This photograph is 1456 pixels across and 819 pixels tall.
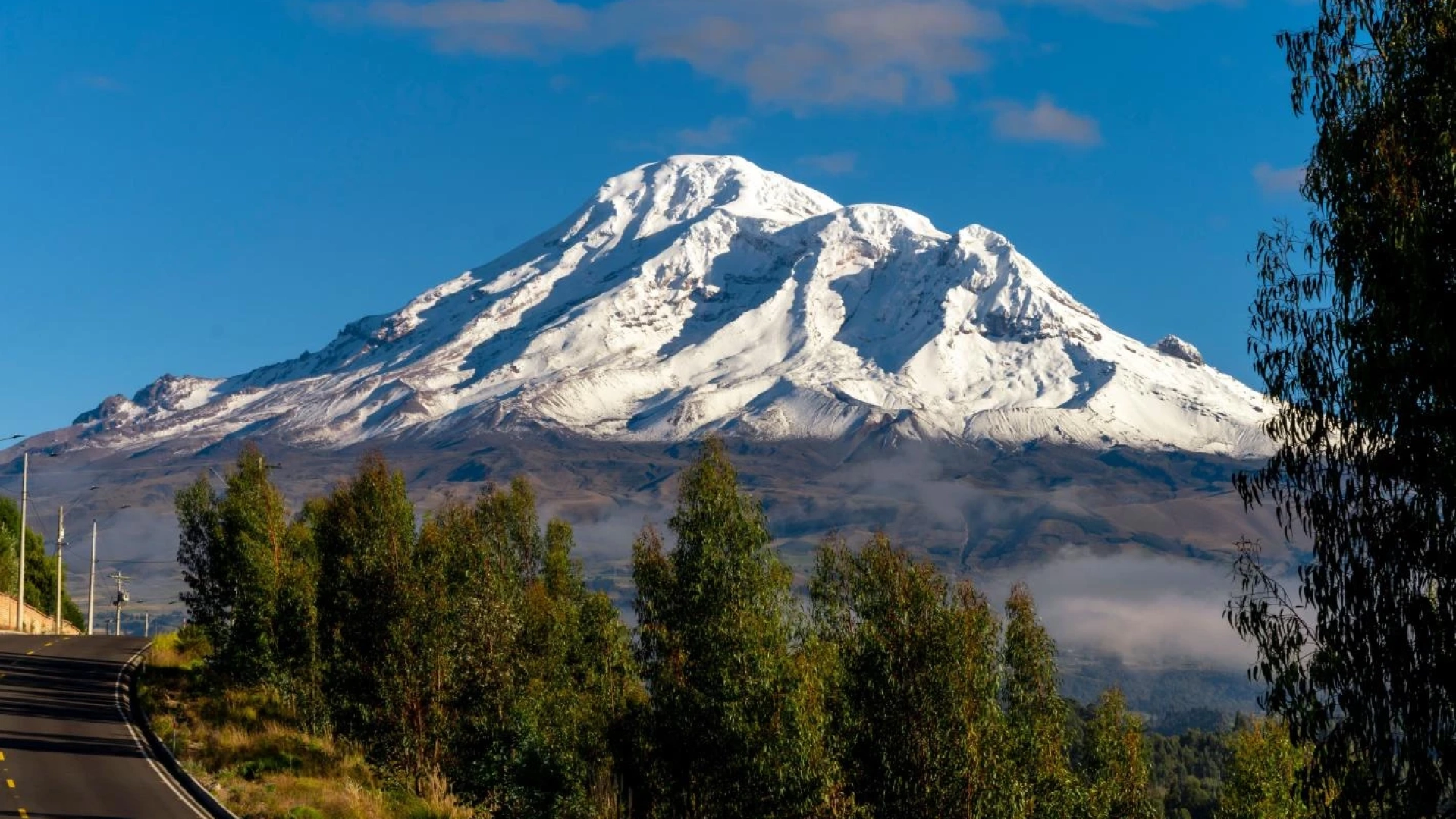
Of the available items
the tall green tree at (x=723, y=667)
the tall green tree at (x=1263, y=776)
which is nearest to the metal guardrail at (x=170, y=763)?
the tall green tree at (x=723, y=667)

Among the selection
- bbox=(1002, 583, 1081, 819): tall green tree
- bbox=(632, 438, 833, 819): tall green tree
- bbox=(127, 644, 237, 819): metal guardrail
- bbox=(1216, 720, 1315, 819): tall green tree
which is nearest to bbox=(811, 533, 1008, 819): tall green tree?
bbox=(632, 438, 833, 819): tall green tree

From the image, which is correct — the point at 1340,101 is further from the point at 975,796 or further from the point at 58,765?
the point at 58,765

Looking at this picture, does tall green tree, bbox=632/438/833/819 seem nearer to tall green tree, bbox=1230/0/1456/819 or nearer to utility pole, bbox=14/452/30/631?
tall green tree, bbox=1230/0/1456/819

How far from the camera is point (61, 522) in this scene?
110 meters

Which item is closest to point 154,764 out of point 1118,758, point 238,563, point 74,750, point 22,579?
point 74,750

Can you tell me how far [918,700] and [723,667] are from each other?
5829 mm

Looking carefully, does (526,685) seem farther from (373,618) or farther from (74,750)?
(74,750)

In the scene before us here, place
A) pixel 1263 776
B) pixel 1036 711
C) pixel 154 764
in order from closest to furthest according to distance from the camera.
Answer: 1. pixel 154 764
2. pixel 1036 711
3. pixel 1263 776

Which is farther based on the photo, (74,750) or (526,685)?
(526,685)

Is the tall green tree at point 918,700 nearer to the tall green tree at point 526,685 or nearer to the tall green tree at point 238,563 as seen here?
the tall green tree at point 526,685

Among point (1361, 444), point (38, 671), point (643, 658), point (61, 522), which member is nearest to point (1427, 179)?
point (1361, 444)

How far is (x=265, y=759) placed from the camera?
46.0 meters

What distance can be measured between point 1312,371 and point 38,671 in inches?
2128

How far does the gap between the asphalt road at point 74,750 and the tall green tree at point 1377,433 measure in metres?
26.1
